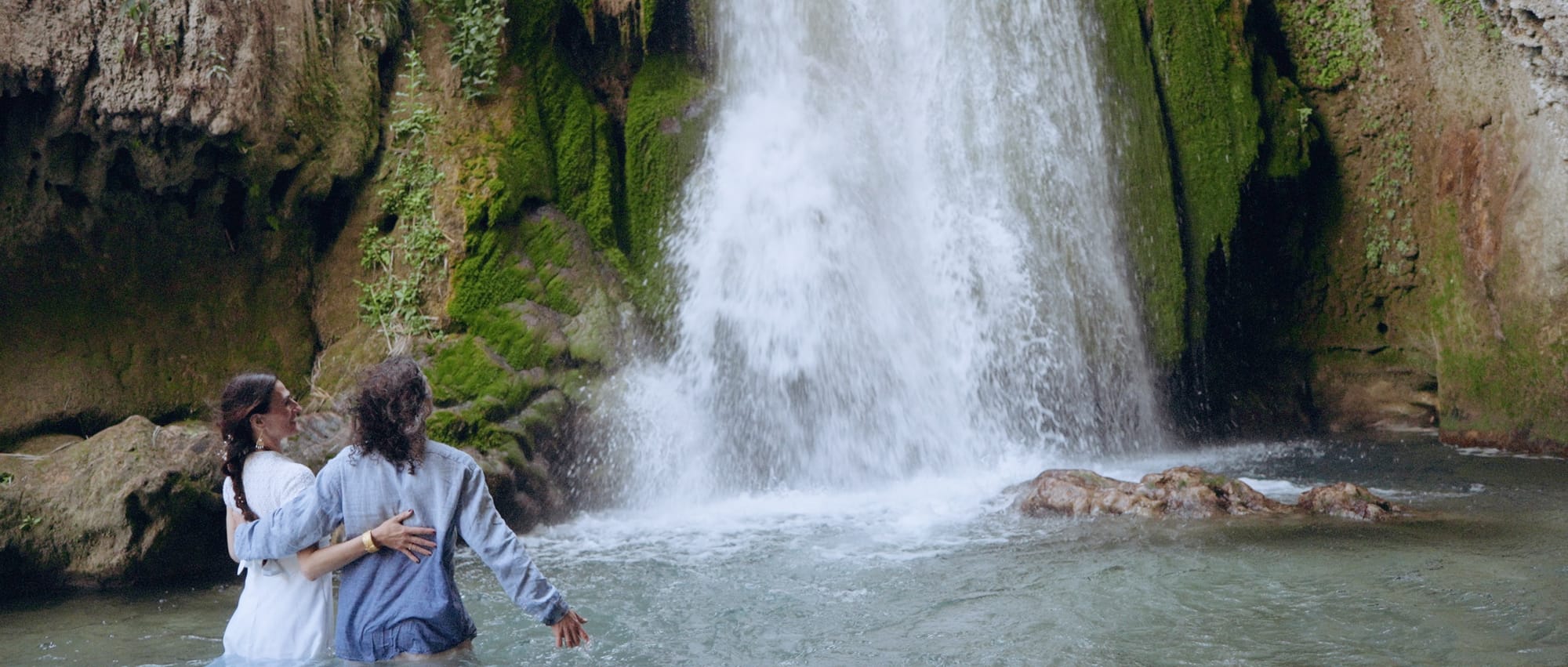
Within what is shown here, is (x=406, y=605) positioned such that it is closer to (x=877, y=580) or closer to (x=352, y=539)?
(x=352, y=539)

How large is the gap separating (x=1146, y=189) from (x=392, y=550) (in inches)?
A: 318

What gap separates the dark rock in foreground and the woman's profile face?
4.71 m

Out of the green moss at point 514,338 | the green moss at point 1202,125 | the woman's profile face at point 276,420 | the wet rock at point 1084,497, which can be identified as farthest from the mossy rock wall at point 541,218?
the green moss at point 1202,125

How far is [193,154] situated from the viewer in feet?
23.0

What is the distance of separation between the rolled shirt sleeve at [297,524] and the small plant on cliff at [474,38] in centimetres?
531

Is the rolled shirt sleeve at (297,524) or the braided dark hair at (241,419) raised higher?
the braided dark hair at (241,419)

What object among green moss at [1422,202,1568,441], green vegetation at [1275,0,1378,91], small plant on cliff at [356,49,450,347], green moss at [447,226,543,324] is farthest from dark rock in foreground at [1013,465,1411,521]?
green vegetation at [1275,0,1378,91]

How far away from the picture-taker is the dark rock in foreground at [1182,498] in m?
6.73

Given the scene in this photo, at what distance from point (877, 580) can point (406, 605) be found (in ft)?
9.22

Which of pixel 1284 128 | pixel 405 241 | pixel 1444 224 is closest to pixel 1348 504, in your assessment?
pixel 1444 224

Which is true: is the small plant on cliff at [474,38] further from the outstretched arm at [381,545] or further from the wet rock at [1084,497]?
the outstretched arm at [381,545]

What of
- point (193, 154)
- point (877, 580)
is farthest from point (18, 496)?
point (877, 580)

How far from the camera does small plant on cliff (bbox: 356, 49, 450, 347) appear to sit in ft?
25.2

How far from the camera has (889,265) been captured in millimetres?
9227
